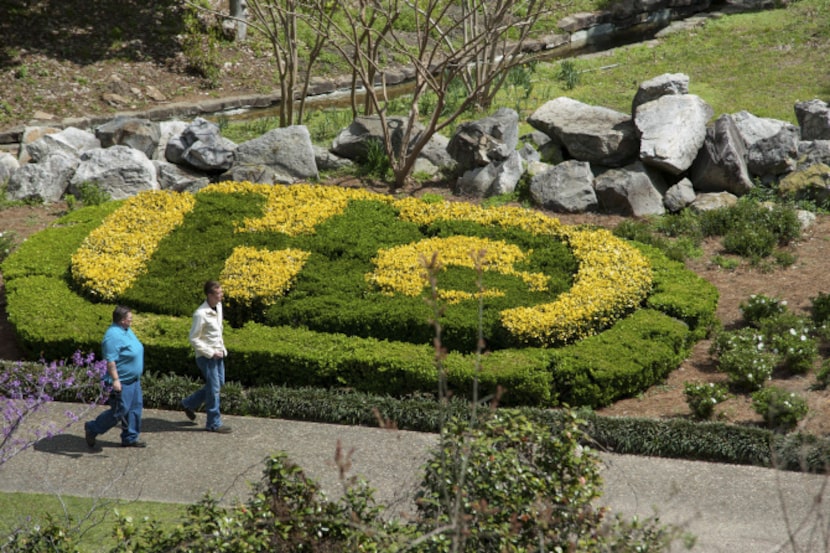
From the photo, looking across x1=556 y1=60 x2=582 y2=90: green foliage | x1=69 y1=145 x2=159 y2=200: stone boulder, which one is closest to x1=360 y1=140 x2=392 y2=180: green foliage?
x1=69 y1=145 x2=159 y2=200: stone boulder

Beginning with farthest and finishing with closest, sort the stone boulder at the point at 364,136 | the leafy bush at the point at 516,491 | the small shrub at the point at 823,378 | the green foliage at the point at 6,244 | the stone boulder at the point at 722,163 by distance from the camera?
the stone boulder at the point at 364,136 → the stone boulder at the point at 722,163 → the green foliage at the point at 6,244 → the small shrub at the point at 823,378 → the leafy bush at the point at 516,491

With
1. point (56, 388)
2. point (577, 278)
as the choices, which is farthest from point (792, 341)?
point (56, 388)

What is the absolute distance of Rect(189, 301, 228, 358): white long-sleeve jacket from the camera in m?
8.67

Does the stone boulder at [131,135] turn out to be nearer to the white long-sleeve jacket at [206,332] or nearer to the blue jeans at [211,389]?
the white long-sleeve jacket at [206,332]

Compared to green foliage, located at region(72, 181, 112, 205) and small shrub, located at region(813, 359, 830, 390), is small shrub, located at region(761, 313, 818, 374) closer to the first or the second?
small shrub, located at region(813, 359, 830, 390)

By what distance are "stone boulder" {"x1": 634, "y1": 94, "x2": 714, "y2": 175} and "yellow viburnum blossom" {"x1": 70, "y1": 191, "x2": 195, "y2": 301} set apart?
637 cm

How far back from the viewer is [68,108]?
21.1m

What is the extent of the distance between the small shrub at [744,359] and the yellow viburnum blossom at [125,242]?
632 centimetres

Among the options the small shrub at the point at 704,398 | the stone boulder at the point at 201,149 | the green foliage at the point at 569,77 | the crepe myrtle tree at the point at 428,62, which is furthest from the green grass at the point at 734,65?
the small shrub at the point at 704,398

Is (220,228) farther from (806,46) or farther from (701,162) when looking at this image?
(806,46)

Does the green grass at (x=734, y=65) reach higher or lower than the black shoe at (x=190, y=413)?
higher

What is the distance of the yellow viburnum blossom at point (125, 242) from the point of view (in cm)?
1098

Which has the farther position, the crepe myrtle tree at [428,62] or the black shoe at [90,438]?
the crepe myrtle tree at [428,62]

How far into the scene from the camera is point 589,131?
48.4 ft
